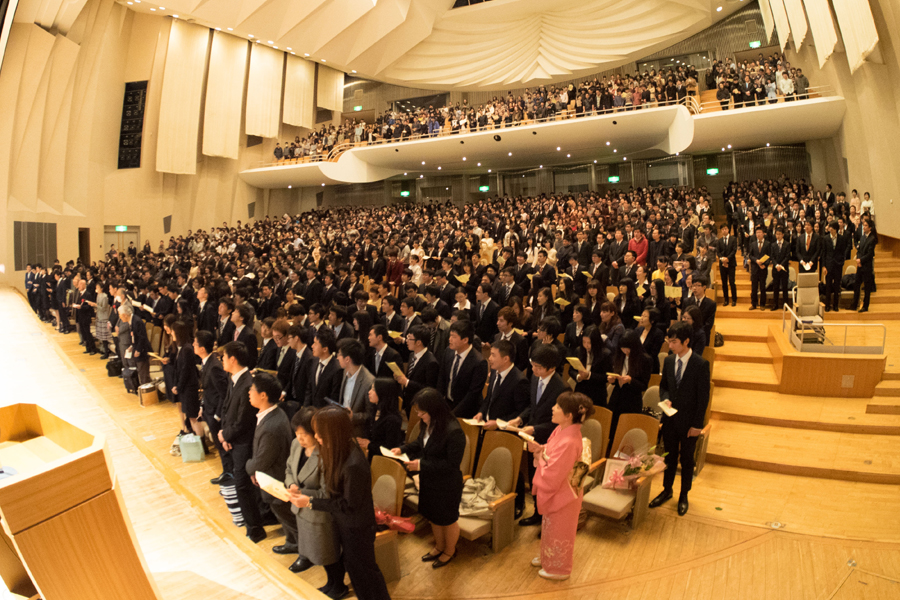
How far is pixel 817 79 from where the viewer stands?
14031 millimetres

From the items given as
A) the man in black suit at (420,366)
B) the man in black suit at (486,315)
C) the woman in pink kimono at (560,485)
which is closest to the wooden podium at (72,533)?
the woman in pink kimono at (560,485)

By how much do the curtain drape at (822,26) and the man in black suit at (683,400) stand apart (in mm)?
10103

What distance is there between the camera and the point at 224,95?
69.7 ft

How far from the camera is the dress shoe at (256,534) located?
12.5 ft

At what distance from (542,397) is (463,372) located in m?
0.81

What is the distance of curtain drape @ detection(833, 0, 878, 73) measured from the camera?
30.4 ft

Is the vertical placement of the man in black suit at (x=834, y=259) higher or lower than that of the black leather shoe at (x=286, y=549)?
higher

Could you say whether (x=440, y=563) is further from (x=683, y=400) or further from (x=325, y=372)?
(x=683, y=400)

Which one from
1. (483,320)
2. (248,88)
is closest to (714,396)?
(483,320)

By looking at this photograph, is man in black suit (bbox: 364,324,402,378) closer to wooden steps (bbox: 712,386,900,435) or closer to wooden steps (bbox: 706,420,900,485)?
wooden steps (bbox: 706,420,900,485)

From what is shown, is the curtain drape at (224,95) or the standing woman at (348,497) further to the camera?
the curtain drape at (224,95)

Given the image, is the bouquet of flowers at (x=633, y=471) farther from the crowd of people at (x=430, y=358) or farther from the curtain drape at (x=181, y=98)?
the curtain drape at (x=181, y=98)

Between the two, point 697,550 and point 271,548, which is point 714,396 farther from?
point 271,548

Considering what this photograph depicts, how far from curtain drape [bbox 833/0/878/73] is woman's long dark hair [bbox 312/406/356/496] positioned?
434 inches
